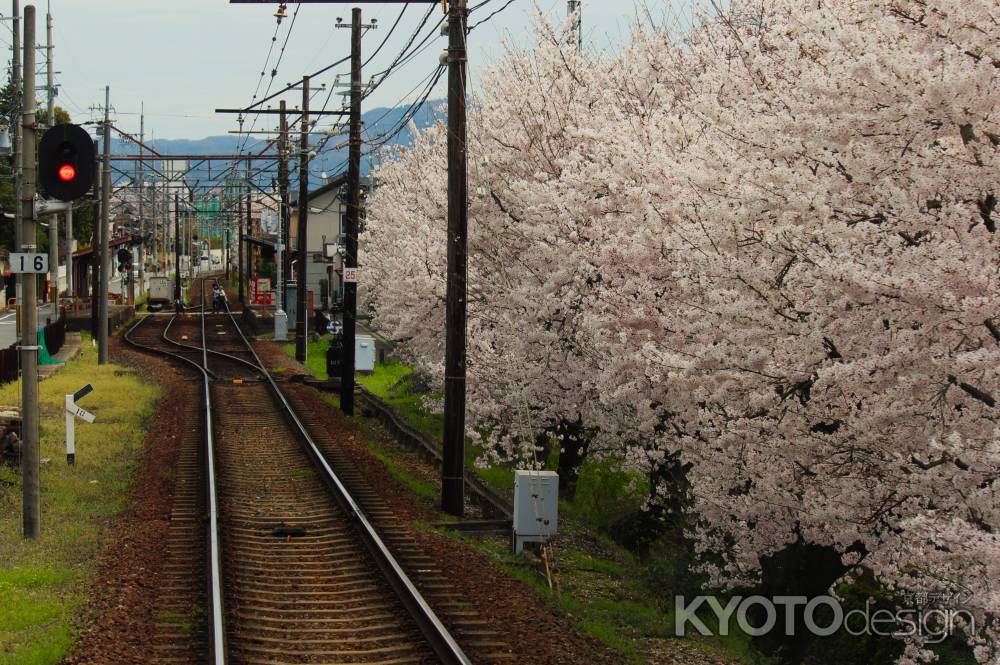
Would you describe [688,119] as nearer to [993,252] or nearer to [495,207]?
[495,207]

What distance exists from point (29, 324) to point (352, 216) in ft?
45.9

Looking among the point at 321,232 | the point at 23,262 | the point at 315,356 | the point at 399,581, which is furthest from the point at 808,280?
the point at 321,232

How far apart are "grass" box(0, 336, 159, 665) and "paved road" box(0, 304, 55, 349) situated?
33.5 ft

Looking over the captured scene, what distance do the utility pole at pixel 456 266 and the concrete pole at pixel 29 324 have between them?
5.67m

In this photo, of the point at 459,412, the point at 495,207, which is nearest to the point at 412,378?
the point at 495,207

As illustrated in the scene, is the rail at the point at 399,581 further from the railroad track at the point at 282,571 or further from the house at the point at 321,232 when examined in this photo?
the house at the point at 321,232

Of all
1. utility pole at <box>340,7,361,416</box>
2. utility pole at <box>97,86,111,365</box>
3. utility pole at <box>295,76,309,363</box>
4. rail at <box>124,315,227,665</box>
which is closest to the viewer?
rail at <box>124,315,227,665</box>

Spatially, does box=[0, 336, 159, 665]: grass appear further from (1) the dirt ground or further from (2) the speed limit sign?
(2) the speed limit sign

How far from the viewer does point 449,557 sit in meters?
13.7

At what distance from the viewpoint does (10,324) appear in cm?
4803

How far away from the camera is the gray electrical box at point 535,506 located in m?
14.1

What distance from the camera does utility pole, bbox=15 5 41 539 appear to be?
1377cm

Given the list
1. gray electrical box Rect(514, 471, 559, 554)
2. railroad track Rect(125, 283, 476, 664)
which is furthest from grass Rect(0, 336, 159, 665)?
gray electrical box Rect(514, 471, 559, 554)

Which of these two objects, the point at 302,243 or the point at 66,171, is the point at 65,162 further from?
the point at 302,243
